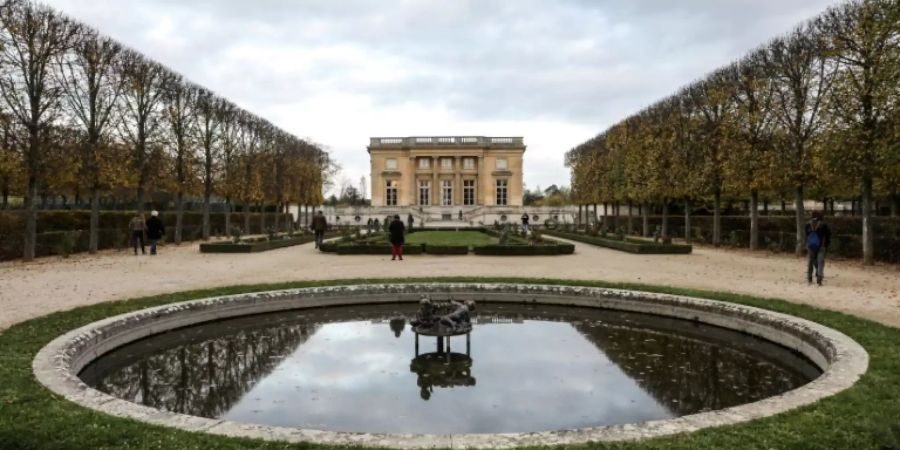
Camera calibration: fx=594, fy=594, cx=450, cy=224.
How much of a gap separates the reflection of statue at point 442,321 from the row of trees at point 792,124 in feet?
39.9

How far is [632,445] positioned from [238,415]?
138 inches

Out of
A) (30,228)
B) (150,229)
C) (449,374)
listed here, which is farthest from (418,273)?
(30,228)

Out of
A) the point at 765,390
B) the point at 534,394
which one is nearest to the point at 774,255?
the point at 765,390

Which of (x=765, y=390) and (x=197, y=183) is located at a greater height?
(x=197, y=183)

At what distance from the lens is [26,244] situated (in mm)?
18281

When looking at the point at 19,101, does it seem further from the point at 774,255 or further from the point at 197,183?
the point at 774,255

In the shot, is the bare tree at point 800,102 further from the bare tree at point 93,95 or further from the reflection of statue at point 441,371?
the bare tree at point 93,95

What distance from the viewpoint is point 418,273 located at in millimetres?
14891

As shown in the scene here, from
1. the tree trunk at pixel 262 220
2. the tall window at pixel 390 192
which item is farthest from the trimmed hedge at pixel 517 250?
the tall window at pixel 390 192

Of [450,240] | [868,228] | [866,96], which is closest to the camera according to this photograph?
[866,96]

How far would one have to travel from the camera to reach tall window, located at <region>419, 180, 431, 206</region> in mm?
67750

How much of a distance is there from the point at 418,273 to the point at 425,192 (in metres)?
53.4

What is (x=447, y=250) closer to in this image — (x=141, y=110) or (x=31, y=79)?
(x=141, y=110)

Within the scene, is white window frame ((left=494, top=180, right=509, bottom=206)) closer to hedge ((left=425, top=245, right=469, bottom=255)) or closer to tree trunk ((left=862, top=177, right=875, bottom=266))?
hedge ((left=425, top=245, right=469, bottom=255))
